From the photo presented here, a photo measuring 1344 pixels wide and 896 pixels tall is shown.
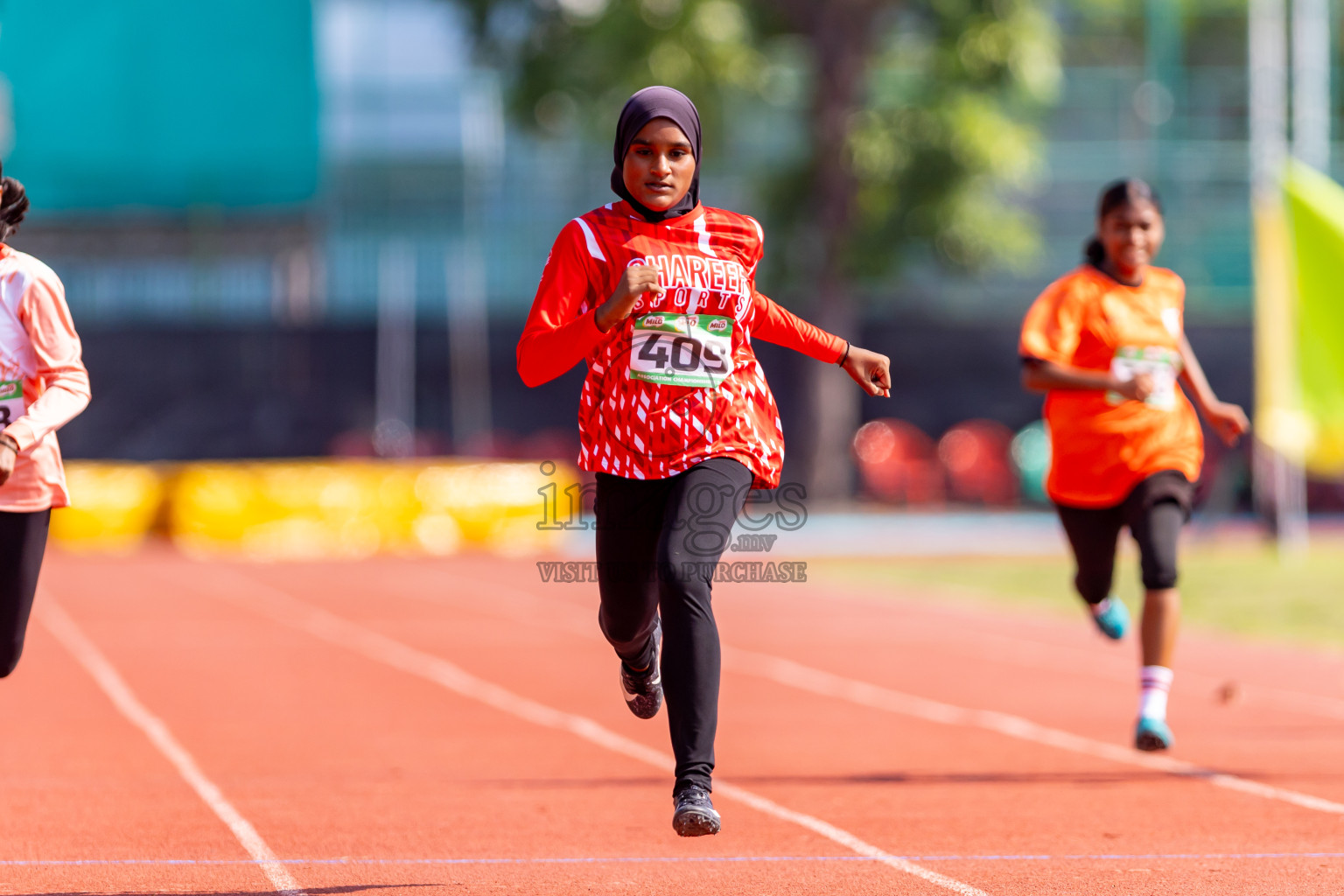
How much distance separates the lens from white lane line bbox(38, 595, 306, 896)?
583cm

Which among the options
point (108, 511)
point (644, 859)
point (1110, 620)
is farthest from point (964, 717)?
point (108, 511)

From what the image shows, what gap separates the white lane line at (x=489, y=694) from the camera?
20.0ft

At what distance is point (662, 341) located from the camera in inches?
215

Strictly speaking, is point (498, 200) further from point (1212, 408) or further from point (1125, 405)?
point (1125, 405)

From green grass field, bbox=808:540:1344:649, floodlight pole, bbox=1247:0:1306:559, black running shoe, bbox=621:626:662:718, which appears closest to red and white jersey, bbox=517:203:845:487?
black running shoe, bbox=621:626:662:718

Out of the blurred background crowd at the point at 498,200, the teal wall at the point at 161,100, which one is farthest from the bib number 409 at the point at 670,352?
the teal wall at the point at 161,100

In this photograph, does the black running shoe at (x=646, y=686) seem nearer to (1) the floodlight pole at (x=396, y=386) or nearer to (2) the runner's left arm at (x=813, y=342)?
(2) the runner's left arm at (x=813, y=342)

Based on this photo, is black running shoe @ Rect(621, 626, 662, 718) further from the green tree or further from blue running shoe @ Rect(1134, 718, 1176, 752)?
the green tree

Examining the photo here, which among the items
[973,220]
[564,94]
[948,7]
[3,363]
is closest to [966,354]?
[973,220]

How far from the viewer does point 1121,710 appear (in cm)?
997

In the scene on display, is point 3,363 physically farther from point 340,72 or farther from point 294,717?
point 340,72

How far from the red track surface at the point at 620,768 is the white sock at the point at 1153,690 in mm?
261

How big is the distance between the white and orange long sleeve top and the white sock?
3.96 m

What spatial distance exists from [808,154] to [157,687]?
68.6 ft
